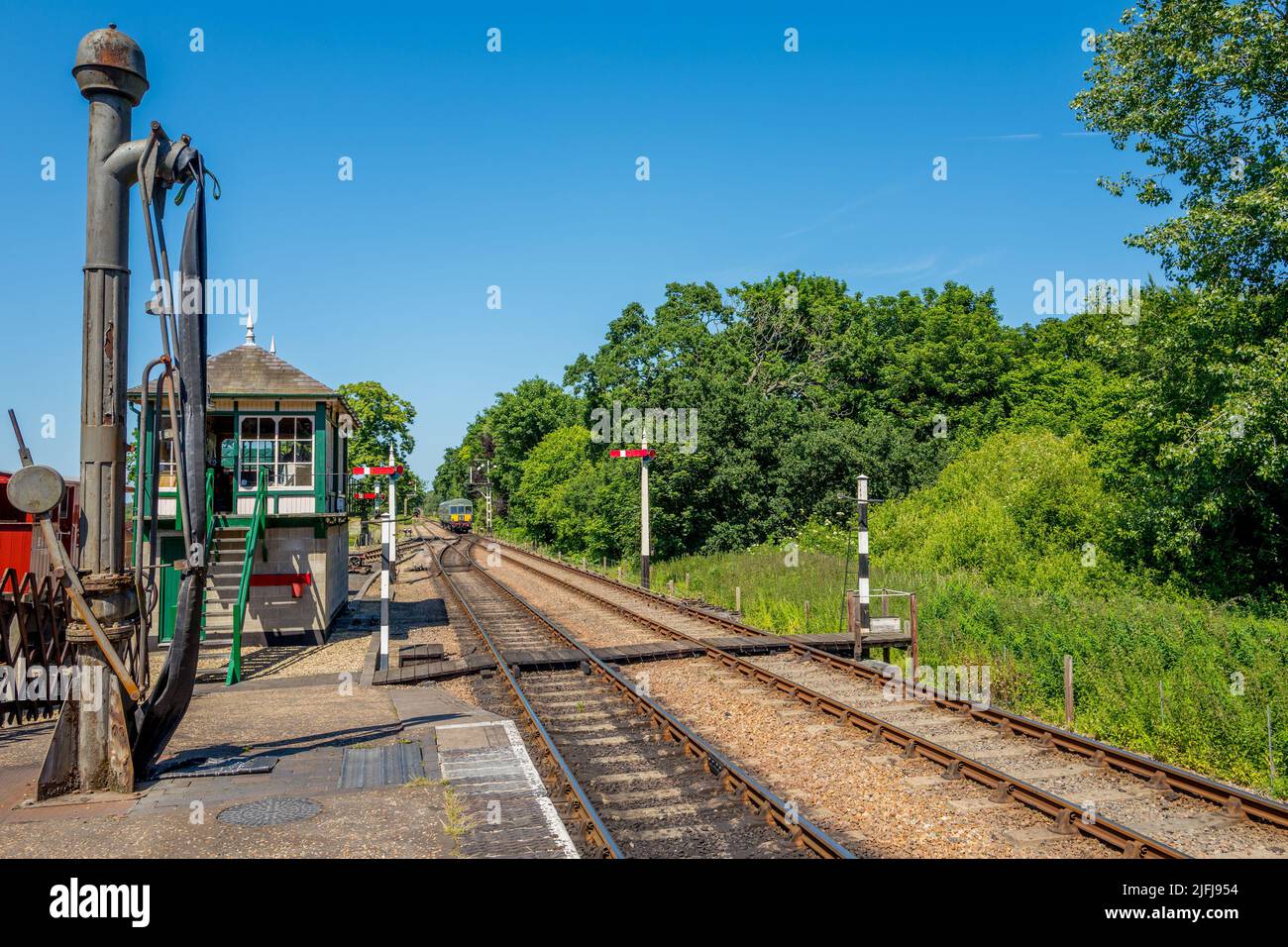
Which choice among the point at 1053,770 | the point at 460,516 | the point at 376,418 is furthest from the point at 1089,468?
the point at 460,516

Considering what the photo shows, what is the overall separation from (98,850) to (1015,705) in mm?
11342

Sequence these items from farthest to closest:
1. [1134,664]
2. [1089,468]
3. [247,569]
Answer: [1089,468]
[247,569]
[1134,664]

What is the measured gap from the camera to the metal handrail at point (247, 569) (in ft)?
49.8

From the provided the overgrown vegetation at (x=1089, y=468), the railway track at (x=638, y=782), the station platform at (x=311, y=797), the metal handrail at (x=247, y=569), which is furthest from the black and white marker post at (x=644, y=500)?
the station platform at (x=311, y=797)

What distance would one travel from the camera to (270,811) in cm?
785

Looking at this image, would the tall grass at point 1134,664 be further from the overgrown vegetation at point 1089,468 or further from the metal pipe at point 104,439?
the metal pipe at point 104,439

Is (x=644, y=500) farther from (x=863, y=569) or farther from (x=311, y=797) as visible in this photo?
(x=311, y=797)

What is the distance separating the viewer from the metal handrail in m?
15.2

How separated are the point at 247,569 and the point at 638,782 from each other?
10406 millimetres

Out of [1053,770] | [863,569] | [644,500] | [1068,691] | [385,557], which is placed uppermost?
[644,500]

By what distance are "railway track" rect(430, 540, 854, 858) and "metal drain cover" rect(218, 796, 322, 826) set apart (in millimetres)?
2285

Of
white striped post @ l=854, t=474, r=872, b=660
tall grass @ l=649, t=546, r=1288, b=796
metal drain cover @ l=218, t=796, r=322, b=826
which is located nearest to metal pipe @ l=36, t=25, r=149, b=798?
metal drain cover @ l=218, t=796, r=322, b=826
